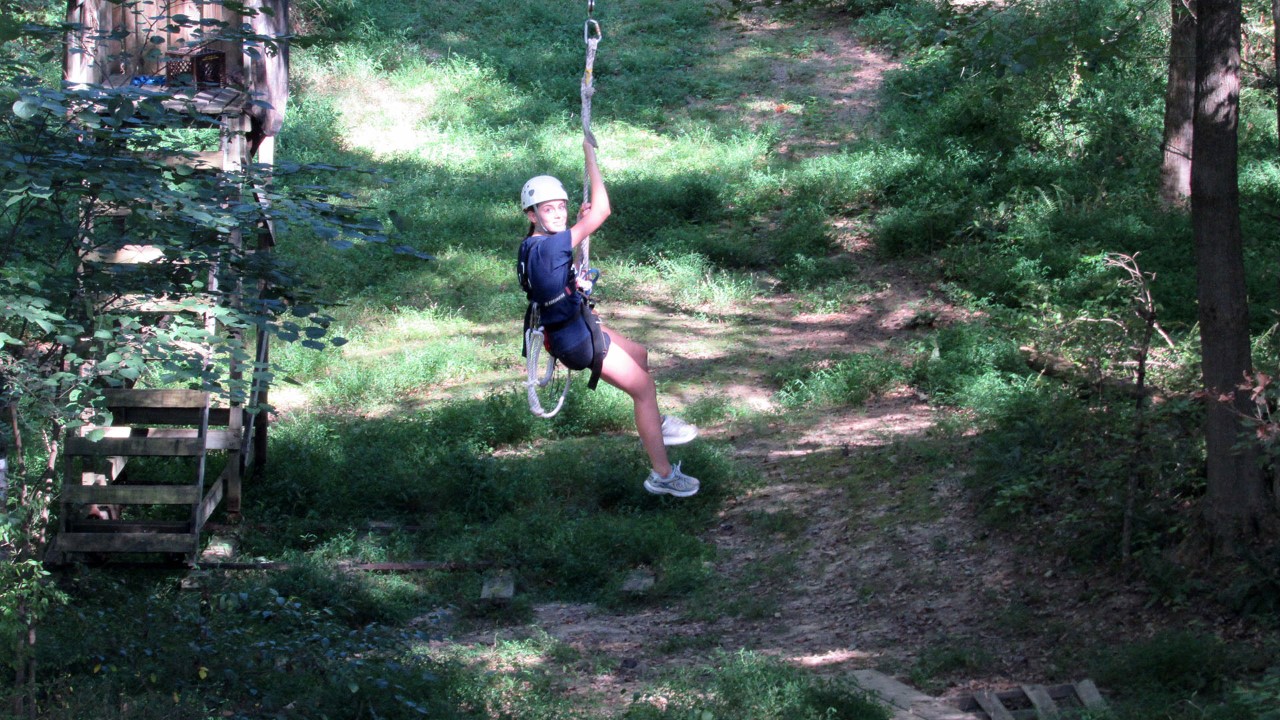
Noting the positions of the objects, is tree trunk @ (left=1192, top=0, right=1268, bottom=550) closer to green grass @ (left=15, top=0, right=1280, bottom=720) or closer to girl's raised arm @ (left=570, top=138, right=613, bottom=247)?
green grass @ (left=15, top=0, right=1280, bottom=720)

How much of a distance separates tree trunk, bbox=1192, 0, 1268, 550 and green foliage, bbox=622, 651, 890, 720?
2338mm

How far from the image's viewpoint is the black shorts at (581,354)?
7.34 metres

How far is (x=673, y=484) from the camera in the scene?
8227mm

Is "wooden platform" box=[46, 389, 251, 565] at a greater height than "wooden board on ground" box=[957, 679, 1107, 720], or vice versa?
"wooden board on ground" box=[957, 679, 1107, 720]

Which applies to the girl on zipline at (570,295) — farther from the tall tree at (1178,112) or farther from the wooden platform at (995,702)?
the tall tree at (1178,112)

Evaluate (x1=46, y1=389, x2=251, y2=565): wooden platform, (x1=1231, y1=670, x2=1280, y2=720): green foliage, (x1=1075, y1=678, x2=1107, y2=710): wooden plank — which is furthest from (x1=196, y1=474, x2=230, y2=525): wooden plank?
(x1=1231, y1=670, x2=1280, y2=720): green foliage

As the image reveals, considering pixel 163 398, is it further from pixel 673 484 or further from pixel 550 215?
pixel 673 484

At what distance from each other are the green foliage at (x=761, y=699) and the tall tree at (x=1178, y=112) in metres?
9.07

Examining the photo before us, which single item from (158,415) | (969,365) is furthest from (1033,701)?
(158,415)

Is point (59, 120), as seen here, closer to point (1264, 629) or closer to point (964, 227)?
point (1264, 629)

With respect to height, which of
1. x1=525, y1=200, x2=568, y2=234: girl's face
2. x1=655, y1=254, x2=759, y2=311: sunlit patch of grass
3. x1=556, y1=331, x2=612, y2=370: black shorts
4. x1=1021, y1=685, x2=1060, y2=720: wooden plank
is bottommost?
x1=1021, y1=685, x2=1060, y2=720: wooden plank

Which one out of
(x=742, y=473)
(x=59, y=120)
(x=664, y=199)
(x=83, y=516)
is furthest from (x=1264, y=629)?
(x=664, y=199)

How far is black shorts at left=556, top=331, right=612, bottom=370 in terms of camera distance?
24.1 ft

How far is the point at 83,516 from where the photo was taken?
8.37 meters
